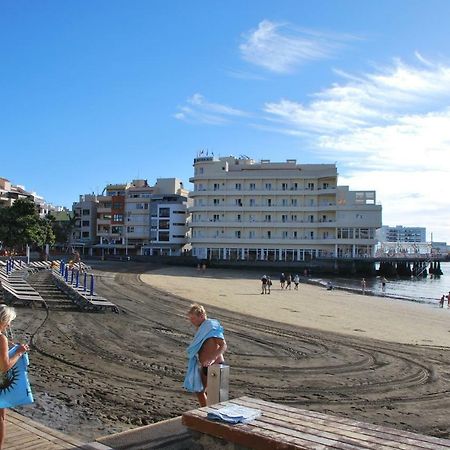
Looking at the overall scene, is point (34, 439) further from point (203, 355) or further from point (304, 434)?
point (304, 434)

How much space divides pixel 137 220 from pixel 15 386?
94.1 m

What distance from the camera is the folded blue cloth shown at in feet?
15.4

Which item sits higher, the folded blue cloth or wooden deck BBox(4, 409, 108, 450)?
the folded blue cloth

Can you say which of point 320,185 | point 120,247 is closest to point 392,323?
point 320,185

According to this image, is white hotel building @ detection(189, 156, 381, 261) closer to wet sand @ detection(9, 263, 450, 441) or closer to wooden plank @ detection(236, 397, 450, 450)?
wet sand @ detection(9, 263, 450, 441)

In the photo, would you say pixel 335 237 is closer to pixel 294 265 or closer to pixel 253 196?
pixel 294 265

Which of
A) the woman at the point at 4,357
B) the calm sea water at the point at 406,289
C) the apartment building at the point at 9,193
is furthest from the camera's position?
the apartment building at the point at 9,193

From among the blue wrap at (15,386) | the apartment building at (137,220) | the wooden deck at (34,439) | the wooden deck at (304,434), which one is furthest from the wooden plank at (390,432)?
the apartment building at (137,220)

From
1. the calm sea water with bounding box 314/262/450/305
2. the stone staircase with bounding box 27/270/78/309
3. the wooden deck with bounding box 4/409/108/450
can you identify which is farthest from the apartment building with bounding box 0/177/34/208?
the wooden deck with bounding box 4/409/108/450

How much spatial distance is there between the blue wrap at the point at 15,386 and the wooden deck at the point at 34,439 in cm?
47

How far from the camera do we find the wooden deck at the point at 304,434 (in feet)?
13.7

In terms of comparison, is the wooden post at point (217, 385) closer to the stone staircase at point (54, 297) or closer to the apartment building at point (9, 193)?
the stone staircase at point (54, 297)

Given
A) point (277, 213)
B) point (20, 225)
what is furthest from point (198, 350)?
point (277, 213)

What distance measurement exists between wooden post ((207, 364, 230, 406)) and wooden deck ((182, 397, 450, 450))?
25.6 inches
